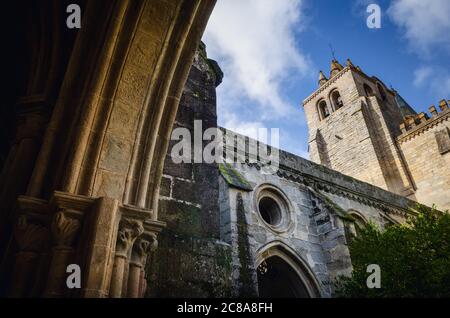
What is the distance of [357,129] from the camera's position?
19.6 m

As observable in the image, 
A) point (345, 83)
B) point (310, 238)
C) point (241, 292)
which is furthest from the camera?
point (345, 83)

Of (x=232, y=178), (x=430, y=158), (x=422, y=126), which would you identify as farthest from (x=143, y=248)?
(x=422, y=126)

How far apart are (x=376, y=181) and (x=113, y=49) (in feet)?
59.5

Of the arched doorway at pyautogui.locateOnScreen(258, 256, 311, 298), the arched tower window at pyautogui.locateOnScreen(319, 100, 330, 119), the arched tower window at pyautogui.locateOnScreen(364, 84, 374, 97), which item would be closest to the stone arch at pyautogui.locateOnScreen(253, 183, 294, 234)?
the arched doorway at pyautogui.locateOnScreen(258, 256, 311, 298)

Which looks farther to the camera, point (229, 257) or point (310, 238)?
point (310, 238)

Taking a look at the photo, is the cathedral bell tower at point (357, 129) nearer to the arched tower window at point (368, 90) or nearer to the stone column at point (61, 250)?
the arched tower window at point (368, 90)

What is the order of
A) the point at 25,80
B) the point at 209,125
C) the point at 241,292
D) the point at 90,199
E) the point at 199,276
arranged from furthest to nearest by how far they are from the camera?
1. the point at 241,292
2. the point at 25,80
3. the point at 209,125
4. the point at 199,276
5. the point at 90,199

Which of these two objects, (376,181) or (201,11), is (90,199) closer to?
(201,11)

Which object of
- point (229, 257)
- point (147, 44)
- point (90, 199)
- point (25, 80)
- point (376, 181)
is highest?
point (376, 181)

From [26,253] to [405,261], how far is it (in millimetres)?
7175

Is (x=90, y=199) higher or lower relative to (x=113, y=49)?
lower

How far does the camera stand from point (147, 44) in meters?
2.26

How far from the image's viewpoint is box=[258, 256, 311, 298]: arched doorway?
7883mm

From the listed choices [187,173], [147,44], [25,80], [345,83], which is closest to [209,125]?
[187,173]
